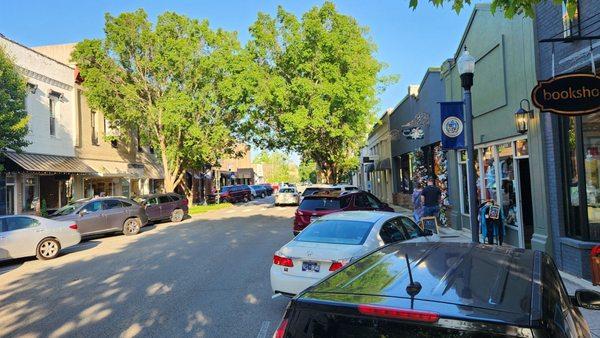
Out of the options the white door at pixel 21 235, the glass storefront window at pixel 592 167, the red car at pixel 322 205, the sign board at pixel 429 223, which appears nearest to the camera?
the glass storefront window at pixel 592 167

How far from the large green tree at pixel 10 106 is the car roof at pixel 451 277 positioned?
53.6 feet

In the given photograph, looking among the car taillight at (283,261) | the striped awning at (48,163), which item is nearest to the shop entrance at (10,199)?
the striped awning at (48,163)

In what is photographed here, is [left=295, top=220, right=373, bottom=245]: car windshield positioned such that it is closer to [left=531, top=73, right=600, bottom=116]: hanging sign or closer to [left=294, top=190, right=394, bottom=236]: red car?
[left=531, top=73, right=600, bottom=116]: hanging sign

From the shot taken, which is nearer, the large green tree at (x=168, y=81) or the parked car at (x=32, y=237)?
the parked car at (x=32, y=237)

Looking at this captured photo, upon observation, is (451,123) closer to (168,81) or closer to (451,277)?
(451,277)

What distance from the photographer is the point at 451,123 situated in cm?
1092

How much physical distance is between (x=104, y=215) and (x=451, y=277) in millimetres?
17680

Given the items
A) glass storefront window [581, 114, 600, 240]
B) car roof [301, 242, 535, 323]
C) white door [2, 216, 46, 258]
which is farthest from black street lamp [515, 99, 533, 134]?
white door [2, 216, 46, 258]

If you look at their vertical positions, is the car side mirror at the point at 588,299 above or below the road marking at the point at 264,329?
above

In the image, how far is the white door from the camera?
12414 millimetres

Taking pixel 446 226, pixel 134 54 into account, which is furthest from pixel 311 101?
pixel 446 226

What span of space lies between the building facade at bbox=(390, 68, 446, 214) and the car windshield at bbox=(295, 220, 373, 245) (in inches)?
339

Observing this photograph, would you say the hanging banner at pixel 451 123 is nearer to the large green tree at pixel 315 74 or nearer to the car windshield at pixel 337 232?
the car windshield at pixel 337 232

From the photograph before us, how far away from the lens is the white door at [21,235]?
12.4 m
